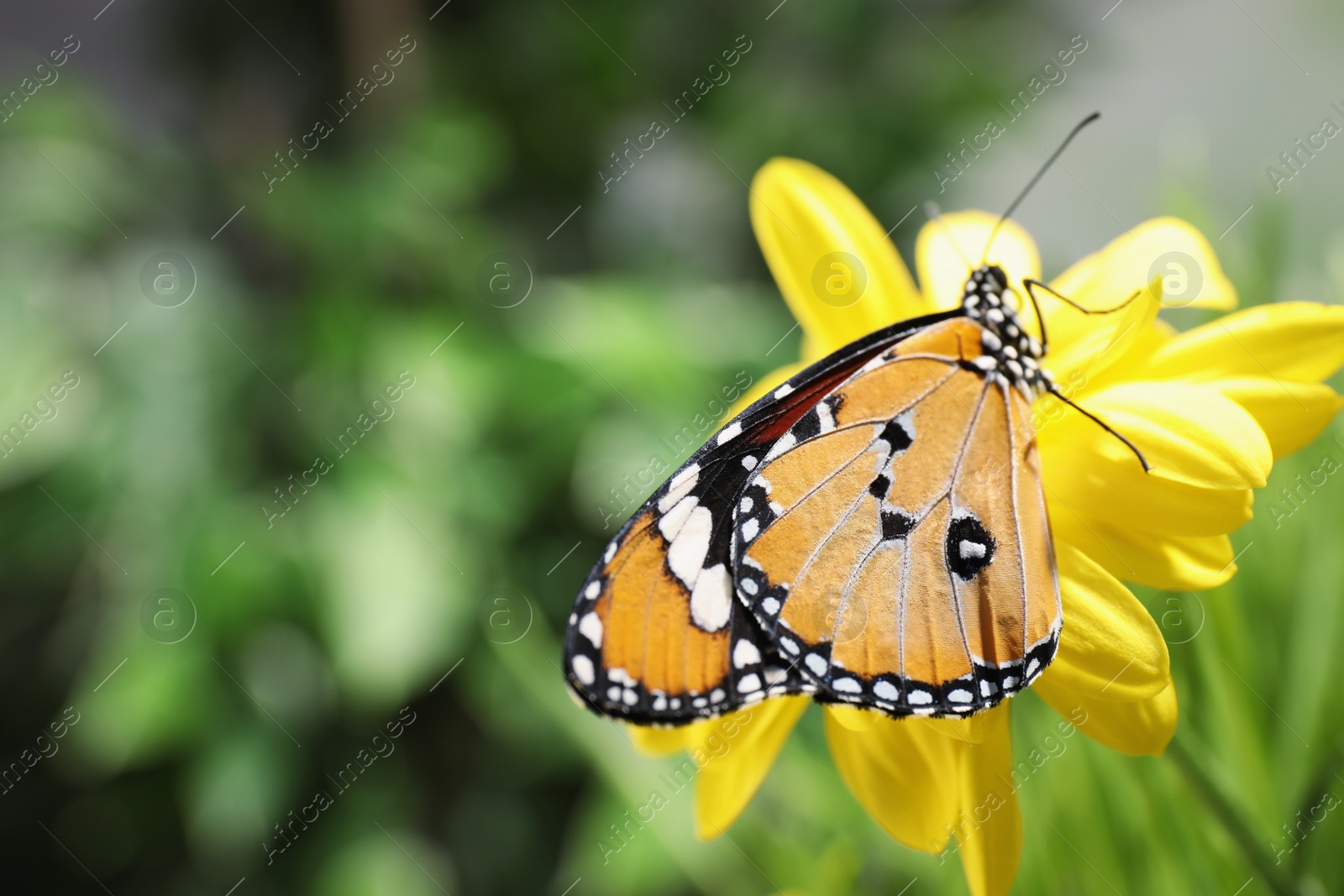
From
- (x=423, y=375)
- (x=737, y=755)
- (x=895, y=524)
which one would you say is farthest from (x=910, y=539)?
(x=423, y=375)

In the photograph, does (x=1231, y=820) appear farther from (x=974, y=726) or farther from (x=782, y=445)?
(x=782, y=445)

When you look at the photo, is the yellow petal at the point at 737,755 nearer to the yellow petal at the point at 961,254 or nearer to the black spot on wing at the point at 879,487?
the black spot on wing at the point at 879,487

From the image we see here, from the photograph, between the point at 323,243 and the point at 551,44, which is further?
the point at 551,44

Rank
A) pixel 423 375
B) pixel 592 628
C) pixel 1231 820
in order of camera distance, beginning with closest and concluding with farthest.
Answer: pixel 1231 820 < pixel 592 628 < pixel 423 375

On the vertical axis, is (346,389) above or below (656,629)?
above

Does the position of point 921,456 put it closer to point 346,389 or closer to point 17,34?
point 346,389

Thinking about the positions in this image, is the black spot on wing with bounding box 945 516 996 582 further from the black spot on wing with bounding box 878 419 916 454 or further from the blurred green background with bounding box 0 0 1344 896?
the blurred green background with bounding box 0 0 1344 896

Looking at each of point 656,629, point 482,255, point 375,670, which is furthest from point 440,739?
point 656,629
